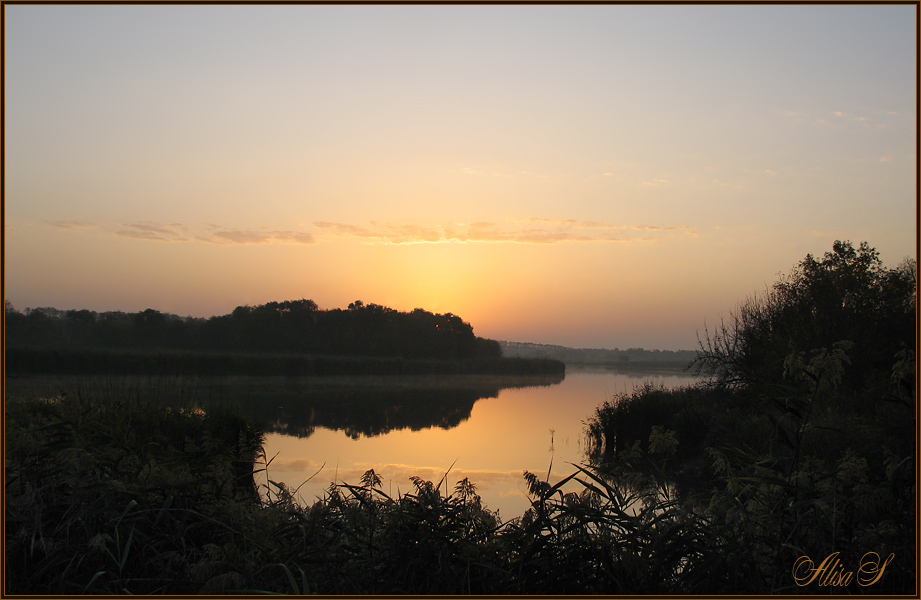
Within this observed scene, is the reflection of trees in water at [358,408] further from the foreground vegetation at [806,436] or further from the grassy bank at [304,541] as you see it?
the grassy bank at [304,541]

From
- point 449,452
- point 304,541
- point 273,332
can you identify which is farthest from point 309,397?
point 304,541

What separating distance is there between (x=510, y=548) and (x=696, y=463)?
1075 cm

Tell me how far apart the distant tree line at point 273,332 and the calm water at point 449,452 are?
12577mm

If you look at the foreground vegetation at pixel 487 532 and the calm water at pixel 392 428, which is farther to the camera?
the calm water at pixel 392 428

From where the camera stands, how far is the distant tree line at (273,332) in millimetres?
25688

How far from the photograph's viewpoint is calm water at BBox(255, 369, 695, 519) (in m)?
9.52

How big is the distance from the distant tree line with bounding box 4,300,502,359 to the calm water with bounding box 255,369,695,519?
1258 cm

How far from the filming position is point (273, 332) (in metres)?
42.5

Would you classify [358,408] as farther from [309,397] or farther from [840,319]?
[840,319]

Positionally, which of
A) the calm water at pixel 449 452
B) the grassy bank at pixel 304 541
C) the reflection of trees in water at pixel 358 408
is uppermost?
the grassy bank at pixel 304 541

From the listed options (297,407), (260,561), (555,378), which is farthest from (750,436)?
(555,378)

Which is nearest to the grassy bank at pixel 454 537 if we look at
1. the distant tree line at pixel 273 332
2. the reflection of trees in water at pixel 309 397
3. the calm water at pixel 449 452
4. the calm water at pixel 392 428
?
the calm water at pixel 392 428

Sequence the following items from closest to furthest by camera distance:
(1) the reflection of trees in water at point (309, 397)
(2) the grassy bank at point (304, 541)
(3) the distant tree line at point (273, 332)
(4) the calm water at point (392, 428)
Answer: (2) the grassy bank at point (304, 541) < (4) the calm water at point (392, 428) < (1) the reflection of trees in water at point (309, 397) < (3) the distant tree line at point (273, 332)

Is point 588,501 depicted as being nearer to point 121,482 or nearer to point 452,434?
point 121,482
